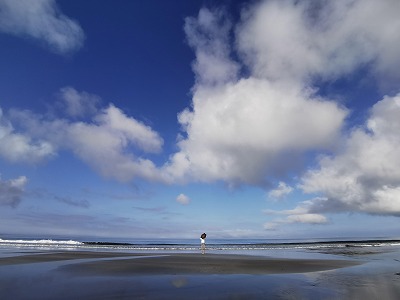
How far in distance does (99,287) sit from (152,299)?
147 inches

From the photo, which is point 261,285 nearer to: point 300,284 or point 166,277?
point 300,284

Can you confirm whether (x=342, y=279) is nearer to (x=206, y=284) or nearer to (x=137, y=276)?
(x=206, y=284)

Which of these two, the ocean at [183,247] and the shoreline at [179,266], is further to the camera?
the ocean at [183,247]

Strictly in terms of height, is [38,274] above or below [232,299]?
above

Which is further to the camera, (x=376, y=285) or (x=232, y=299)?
(x=376, y=285)

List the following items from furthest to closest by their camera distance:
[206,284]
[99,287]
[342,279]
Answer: [342,279] → [206,284] → [99,287]

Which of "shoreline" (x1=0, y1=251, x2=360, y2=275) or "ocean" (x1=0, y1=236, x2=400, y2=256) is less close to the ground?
"ocean" (x1=0, y1=236, x2=400, y2=256)

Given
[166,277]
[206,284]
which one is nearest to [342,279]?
[206,284]

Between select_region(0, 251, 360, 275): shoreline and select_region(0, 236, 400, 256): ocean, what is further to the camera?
select_region(0, 236, 400, 256): ocean

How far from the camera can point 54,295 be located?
39.4 ft

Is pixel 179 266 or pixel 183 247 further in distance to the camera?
pixel 183 247

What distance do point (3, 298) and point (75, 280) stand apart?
14.9 feet

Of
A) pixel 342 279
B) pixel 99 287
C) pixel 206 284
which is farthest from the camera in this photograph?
pixel 342 279

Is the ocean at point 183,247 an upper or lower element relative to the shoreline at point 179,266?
upper
